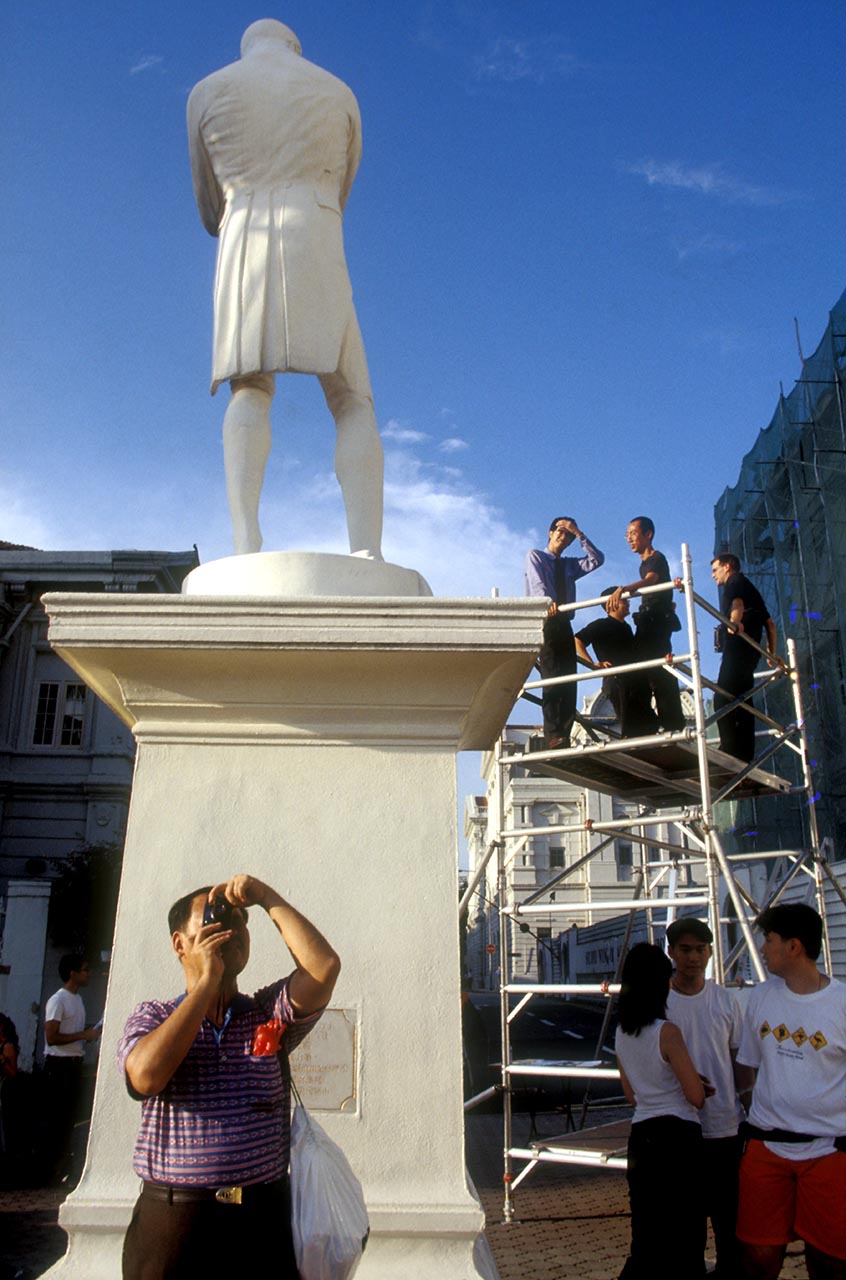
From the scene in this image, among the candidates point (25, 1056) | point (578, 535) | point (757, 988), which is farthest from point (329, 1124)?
point (25, 1056)

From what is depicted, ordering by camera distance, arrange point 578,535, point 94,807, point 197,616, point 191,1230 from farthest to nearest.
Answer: point 94,807
point 578,535
point 197,616
point 191,1230

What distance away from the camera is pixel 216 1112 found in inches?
77.9

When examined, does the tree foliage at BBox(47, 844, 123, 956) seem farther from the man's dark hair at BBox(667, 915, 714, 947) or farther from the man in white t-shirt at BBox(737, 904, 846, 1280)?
the man in white t-shirt at BBox(737, 904, 846, 1280)

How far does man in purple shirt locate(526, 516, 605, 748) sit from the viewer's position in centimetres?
585

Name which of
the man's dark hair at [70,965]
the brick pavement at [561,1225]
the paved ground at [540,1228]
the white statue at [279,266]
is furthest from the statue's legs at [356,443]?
the man's dark hair at [70,965]

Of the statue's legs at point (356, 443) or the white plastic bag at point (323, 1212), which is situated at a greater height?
the statue's legs at point (356, 443)

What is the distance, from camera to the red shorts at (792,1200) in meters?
3.04

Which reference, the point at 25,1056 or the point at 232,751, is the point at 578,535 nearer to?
the point at 232,751

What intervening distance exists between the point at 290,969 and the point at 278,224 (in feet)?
7.96

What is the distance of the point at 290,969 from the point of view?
2658 millimetres

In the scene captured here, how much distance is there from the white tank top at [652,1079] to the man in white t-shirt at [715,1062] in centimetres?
19

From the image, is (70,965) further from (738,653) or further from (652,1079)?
(652,1079)

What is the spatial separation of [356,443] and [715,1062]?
256 centimetres

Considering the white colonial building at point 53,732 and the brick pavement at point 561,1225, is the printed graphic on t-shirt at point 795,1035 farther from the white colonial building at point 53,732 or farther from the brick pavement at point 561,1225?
the white colonial building at point 53,732
